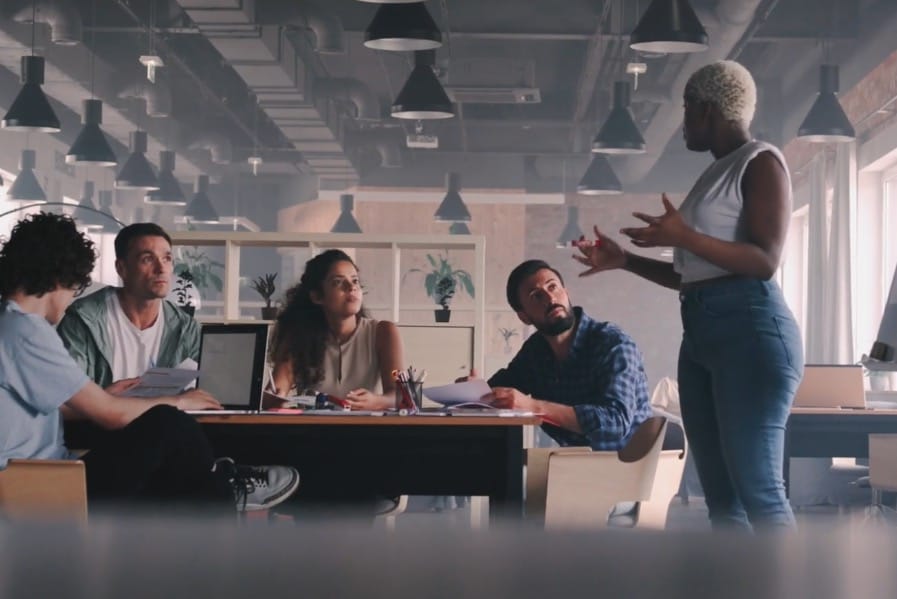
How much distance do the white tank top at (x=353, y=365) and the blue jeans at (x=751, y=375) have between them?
6.20 feet

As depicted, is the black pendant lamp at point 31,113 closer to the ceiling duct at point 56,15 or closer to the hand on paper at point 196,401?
the ceiling duct at point 56,15

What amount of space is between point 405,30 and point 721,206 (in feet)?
15.7

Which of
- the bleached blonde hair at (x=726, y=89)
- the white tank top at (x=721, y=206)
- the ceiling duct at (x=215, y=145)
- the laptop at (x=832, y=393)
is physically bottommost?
the laptop at (x=832, y=393)

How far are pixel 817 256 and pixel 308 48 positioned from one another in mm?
5194

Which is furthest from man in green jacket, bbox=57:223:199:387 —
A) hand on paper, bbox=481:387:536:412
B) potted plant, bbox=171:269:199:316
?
potted plant, bbox=171:269:199:316

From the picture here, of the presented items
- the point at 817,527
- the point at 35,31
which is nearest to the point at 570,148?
the point at 35,31

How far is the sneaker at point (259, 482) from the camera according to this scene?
9.50 ft

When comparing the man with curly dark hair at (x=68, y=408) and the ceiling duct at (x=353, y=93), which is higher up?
the ceiling duct at (x=353, y=93)

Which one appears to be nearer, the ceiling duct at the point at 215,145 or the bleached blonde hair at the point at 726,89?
the bleached blonde hair at the point at 726,89

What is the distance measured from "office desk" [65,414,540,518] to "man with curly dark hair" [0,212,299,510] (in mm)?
125

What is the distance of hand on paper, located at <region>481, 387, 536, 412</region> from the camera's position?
320cm

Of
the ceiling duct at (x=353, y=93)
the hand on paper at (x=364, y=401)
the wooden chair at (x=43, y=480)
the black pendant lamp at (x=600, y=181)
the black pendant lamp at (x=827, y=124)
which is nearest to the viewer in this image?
the wooden chair at (x=43, y=480)

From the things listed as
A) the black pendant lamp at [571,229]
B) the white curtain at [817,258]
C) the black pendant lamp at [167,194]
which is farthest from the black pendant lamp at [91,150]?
the black pendant lamp at [571,229]

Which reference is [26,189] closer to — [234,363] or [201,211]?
[201,211]
